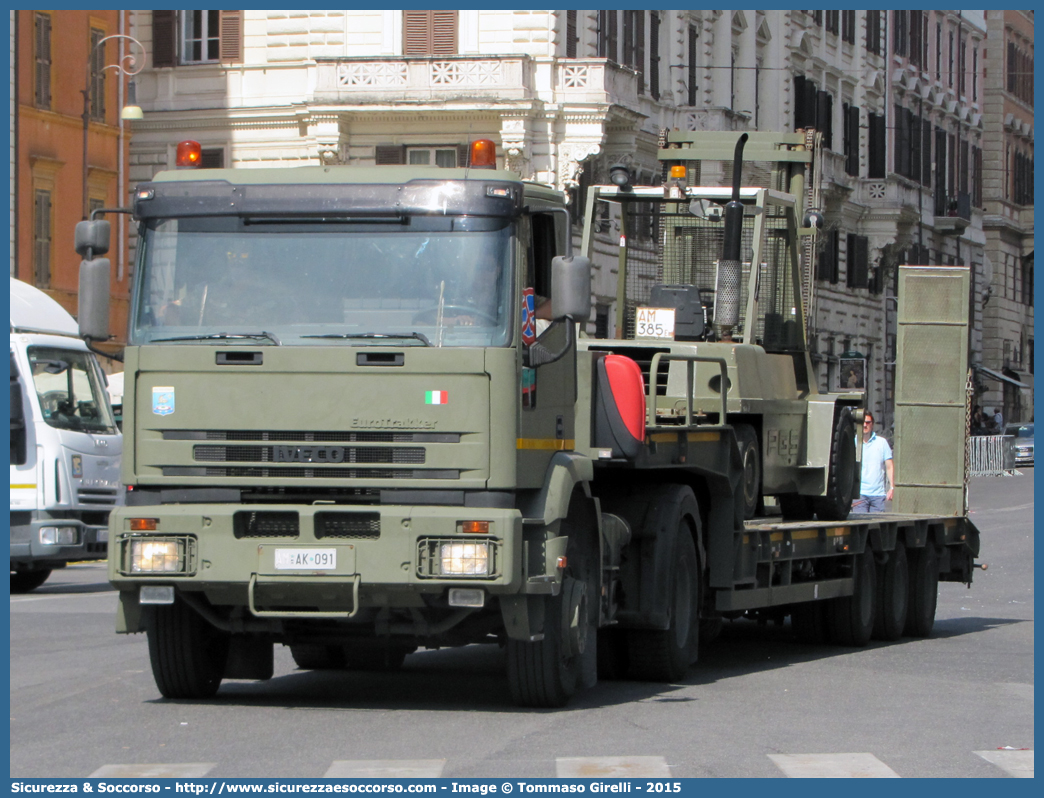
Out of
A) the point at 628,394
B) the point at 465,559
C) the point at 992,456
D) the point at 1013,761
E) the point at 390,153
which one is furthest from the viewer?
the point at 992,456

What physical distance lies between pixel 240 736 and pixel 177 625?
4.64ft

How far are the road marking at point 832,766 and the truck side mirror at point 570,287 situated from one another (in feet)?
8.29

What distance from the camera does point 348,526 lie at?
10.6 metres

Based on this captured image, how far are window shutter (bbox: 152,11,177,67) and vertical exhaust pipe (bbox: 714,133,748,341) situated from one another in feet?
94.1

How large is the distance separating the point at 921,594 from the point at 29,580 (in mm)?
9590

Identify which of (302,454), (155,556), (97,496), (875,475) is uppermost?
(302,454)

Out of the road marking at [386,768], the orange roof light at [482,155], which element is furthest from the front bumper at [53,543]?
the road marking at [386,768]

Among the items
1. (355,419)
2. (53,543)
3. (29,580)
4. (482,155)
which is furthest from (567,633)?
(29,580)

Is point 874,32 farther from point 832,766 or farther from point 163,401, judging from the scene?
point 832,766

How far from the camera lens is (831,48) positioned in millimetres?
58062

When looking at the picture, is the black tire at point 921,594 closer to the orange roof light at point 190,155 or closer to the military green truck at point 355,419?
the military green truck at point 355,419

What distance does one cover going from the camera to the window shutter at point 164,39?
4156 centimetres

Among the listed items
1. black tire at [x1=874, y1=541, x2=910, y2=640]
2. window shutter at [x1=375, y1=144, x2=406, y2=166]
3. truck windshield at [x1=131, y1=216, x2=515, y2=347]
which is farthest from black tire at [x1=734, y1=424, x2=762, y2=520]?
window shutter at [x1=375, y1=144, x2=406, y2=166]
